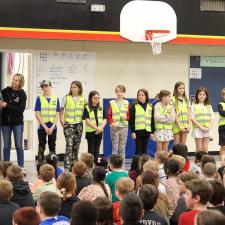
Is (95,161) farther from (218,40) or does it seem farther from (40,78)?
(218,40)

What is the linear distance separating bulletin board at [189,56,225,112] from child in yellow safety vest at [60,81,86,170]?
3167mm

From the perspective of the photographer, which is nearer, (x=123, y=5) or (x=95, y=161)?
(x=95, y=161)

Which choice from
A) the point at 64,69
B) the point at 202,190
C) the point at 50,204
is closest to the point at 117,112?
the point at 64,69

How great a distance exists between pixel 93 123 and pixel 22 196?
13.4ft

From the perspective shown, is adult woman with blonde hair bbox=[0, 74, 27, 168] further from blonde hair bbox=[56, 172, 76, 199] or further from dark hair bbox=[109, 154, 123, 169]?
blonde hair bbox=[56, 172, 76, 199]

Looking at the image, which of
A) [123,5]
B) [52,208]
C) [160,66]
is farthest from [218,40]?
[52,208]

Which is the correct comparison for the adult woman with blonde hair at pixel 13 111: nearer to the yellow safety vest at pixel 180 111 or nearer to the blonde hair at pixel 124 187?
the yellow safety vest at pixel 180 111

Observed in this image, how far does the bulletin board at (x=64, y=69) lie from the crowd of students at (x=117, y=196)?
4.02m

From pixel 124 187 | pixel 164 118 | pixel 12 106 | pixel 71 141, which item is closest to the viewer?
pixel 124 187

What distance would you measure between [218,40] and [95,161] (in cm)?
Answer: 516

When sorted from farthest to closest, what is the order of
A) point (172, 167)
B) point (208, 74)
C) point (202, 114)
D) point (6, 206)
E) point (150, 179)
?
1. point (208, 74)
2. point (202, 114)
3. point (172, 167)
4. point (150, 179)
5. point (6, 206)

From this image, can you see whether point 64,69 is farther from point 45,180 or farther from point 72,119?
point 45,180

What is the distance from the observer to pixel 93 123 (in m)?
8.78

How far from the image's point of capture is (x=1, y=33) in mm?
9492
